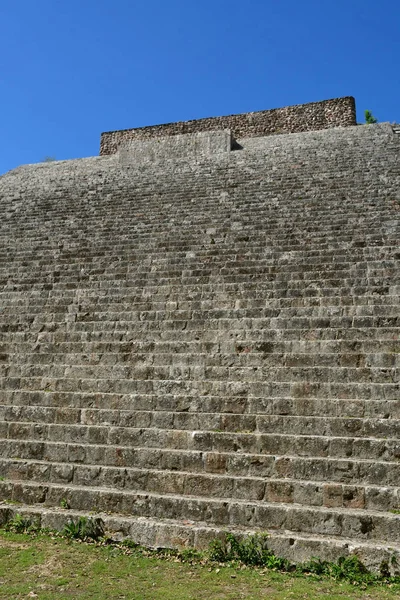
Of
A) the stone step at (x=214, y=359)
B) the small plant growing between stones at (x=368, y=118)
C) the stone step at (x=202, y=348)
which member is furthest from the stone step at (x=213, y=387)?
the small plant growing between stones at (x=368, y=118)

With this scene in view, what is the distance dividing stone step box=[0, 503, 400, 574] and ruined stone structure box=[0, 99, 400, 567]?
0.06 ft

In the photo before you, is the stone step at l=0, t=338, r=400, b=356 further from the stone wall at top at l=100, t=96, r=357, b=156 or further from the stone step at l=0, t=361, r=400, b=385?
the stone wall at top at l=100, t=96, r=357, b=156

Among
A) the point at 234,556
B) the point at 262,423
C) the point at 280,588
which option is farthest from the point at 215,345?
the point at 280,588

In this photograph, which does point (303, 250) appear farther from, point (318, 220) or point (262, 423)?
point (262, 423)

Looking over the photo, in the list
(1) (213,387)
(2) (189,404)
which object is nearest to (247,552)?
(2) (189,404)

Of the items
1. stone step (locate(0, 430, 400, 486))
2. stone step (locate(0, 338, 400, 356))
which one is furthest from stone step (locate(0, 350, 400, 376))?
stone step (locate(0, 430, 400, 486))

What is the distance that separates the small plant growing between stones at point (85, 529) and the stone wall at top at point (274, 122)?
16682 mm

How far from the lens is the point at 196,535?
4.72 metres

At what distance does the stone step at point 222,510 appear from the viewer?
14.8 feet

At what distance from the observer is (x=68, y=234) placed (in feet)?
40.1

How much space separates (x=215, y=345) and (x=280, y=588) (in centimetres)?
372

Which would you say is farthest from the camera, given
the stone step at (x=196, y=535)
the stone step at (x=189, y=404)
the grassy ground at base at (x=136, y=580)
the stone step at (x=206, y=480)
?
the stone step at (x=189, y=404)

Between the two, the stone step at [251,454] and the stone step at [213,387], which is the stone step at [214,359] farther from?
the stone step at [251,454]

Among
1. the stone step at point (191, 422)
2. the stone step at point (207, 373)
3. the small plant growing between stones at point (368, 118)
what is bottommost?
the stone step at point (191, 422)
